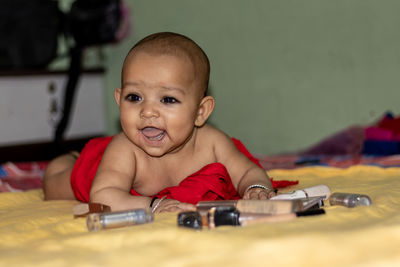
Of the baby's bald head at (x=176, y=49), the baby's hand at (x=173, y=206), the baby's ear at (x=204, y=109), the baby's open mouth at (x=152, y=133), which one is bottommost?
the baby's hand at (x=173, y=206)

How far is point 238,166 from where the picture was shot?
4.08 feet

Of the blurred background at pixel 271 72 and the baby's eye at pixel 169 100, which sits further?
the blurred background at pixel 271 72

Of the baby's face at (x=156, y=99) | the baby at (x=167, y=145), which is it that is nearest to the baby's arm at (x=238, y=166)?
the baby at (x=167, y=145)

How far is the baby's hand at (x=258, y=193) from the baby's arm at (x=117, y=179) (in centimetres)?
21

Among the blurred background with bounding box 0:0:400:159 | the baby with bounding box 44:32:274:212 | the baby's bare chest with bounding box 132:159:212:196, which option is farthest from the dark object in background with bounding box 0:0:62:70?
the baby's bare chest with bounding box 132:159:212:196

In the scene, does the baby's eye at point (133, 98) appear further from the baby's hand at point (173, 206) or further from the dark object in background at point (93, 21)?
the dark object in background at point (93, 21)

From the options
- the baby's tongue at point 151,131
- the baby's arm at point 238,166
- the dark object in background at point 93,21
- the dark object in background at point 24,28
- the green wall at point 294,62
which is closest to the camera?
the baby's tongue at point 151,131

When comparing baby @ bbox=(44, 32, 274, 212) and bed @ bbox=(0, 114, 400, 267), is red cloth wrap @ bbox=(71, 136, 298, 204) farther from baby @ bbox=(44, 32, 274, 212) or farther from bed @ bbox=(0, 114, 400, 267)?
bed @ bbox=(0, 114, 400, 267)

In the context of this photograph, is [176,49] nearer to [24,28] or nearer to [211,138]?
[211,138]

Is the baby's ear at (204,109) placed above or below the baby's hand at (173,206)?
above

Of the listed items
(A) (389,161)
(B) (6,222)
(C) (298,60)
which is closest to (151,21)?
(C) (298,60)

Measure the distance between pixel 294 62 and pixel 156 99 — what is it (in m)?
1.60

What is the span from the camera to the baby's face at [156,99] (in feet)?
3.46

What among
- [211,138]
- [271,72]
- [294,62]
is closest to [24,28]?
[271,72]
